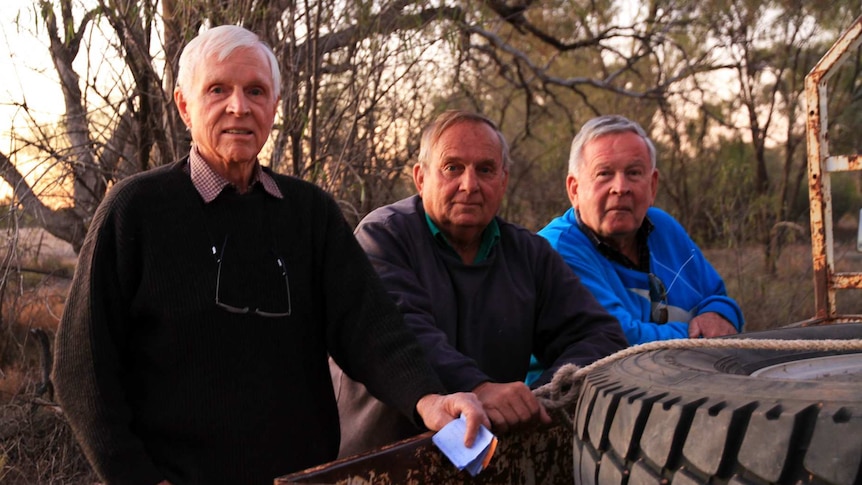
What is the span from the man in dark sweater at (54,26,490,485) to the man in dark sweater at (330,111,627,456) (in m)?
0.32

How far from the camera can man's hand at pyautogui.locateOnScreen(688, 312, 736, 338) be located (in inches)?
130

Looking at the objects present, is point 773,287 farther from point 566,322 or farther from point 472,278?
point 472,278

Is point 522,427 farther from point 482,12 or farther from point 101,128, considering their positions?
point 482,12

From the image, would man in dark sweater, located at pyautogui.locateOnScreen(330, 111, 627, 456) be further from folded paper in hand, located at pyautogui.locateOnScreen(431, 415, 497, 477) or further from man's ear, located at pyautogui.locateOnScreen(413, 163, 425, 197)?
folded paper in hand, located at pyautogui.locateOnScreen(431, 415, 497, 477)

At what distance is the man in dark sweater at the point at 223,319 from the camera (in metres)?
2.00

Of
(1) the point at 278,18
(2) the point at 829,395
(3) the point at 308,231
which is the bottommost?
(2) the point at 829,395

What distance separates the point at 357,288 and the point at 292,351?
24 centimetres

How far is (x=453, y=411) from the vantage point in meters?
2.10

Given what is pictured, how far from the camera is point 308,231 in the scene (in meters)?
2.27

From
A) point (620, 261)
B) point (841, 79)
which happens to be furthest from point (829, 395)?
point (841, 79)

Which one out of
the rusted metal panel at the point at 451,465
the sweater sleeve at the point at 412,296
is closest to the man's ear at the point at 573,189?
the sweater sleeve at the point at 412,296

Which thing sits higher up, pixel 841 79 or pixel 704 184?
pixel 841 79

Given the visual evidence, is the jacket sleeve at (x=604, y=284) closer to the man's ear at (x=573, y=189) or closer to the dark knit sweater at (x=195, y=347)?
the man's ear at (x=573, y=189)

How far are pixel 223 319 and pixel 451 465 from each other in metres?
0.60
